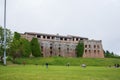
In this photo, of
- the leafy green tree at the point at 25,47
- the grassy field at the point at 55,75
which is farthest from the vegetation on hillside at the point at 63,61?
the grassy field at the point at 55,75

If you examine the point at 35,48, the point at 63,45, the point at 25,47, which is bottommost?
the point at 35,48

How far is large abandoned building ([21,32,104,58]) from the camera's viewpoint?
418 ft

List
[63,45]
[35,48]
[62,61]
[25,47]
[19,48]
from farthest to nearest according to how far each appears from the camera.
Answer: [63,45]
[35,48]
[25,47]
[62,61]
[19,48]

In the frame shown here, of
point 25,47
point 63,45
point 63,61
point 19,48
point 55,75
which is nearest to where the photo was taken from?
point 55,75

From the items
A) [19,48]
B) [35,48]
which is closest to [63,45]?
[35,48]

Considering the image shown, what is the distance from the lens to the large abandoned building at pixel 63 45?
128m

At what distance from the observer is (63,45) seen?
131000 millimetres

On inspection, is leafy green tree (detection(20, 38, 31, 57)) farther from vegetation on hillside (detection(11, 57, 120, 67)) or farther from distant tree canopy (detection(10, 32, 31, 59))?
vegetation on hillside (detection(11, 57, 120, 67))

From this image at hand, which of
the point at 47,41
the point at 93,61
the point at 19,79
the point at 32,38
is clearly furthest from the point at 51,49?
the point at 19,79

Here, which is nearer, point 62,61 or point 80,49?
point 62,61

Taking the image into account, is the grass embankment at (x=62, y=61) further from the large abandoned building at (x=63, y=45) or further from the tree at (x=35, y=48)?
the large abandoned building at (x=63, y=45)

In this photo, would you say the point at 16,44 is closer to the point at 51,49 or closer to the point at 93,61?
the point at 93,61

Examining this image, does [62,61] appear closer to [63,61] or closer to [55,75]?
[63,61]

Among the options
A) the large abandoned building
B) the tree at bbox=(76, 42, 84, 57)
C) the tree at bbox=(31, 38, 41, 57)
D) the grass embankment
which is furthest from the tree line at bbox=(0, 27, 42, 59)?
the tree at bbox=(76, 42, 84, 57)
